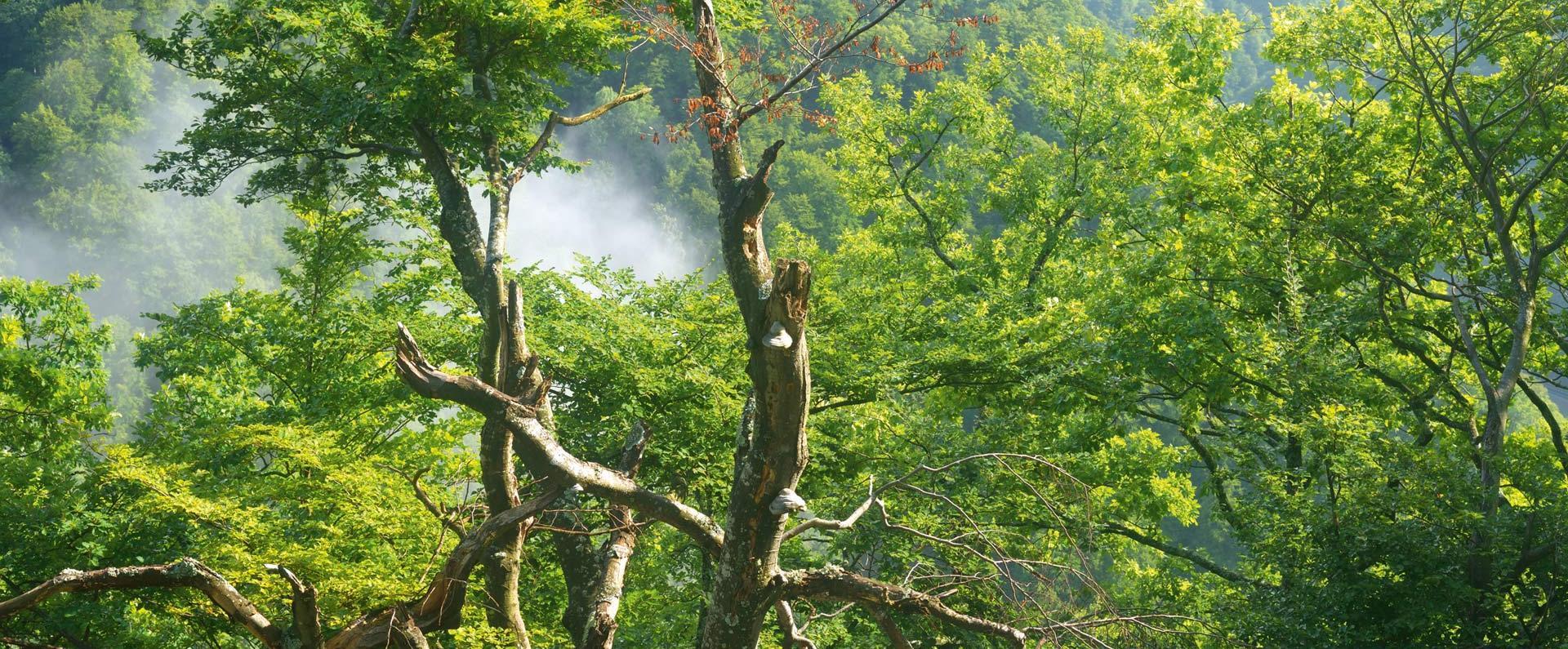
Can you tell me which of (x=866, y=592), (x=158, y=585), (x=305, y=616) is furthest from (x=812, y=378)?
(x=158, y=585)

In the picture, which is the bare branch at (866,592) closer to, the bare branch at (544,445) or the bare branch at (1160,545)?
the bare branch at (544,445)

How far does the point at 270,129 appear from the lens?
40.4 feet

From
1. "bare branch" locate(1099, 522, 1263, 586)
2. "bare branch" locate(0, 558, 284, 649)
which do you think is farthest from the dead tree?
"bare branch" locate(1099, 522, 1263, 586)

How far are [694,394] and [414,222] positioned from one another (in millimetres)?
5897

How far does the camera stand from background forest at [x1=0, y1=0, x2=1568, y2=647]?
22.6ft

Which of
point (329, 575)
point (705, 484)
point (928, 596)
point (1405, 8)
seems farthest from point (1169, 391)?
point (329, 575)

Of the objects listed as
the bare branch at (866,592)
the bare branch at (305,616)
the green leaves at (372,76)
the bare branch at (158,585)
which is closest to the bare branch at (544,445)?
the bare branch at (866,592)

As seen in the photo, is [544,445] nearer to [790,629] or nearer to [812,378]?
[790,629]

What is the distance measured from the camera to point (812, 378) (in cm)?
1342

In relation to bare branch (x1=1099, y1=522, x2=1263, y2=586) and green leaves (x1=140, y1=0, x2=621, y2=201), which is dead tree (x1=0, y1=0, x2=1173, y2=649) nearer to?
green leaves (x1=140, y1=0, x2=621, y2=201)

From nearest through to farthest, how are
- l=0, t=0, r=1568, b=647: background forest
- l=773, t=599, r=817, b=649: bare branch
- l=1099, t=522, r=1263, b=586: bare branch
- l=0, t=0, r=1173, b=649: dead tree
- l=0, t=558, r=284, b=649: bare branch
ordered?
1. l=0, t=558, r=284, b=649: bare branch
2. l=0, t=0, r=1173, b=649: dead tree
3. l=773, t=599, r=817, b=649: bare branch
4. l=0, t=0, r=1568, b=647: background forest
5. l=1099, t=522, r=1263, b=586: bare branch

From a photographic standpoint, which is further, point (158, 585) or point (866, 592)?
point (866, 592)

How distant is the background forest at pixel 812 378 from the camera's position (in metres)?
6.88

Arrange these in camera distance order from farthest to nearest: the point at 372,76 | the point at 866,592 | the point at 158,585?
the point at 372,76, the point at 866,592, the point at 158,585
